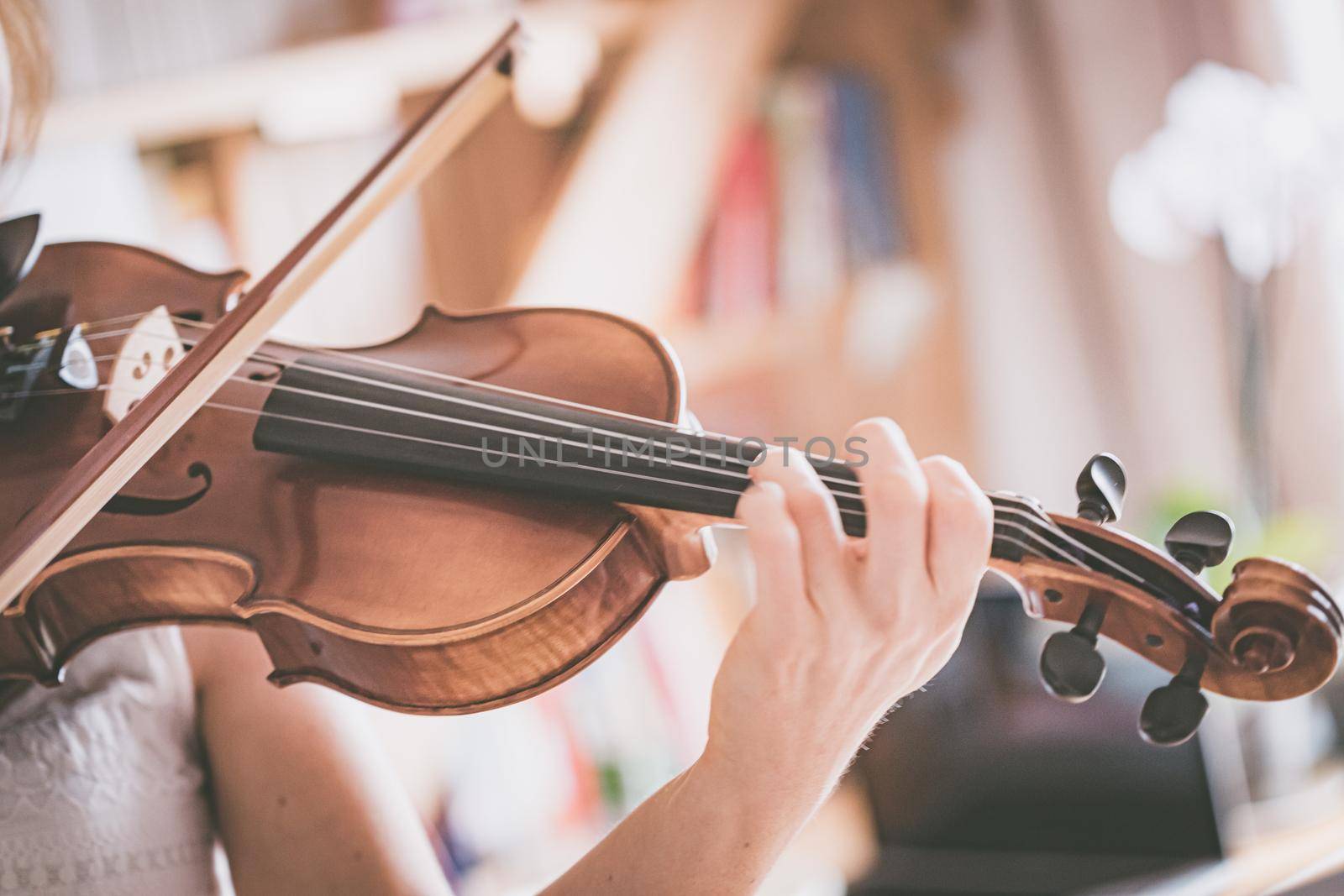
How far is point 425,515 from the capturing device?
608 mm

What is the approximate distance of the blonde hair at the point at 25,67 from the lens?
967 millimetres

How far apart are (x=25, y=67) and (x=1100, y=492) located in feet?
3.35

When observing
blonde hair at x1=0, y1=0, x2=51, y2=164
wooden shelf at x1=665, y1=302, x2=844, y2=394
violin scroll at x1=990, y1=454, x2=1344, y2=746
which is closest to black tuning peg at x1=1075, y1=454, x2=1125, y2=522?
violin scroll at x1=990, y1=454, x2=1344, y2=746

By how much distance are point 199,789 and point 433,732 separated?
0.74 metres

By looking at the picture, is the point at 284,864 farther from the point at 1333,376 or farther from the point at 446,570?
the point at 1333,376

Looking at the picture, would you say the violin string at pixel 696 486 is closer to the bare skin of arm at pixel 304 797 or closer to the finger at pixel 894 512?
the finger at pixel 894 512

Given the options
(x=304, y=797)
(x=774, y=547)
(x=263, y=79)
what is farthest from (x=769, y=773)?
(x=263, y=79)

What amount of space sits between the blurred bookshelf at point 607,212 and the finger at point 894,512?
3.06ft

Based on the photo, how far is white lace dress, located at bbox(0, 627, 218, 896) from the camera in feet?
2.16

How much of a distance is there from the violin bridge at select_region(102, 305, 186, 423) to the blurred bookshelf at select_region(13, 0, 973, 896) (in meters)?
0.59

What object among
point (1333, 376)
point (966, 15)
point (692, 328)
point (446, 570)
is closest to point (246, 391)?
point (446, 570)

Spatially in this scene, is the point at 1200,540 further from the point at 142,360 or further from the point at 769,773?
the point at 142,360

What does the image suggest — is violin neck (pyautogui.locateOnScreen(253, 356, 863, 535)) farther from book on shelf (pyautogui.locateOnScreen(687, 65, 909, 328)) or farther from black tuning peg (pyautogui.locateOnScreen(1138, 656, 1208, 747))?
book on shelf (pyautogui.locateOnScreen(687, 65, 909, 328))

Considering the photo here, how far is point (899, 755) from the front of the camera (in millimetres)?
1318
